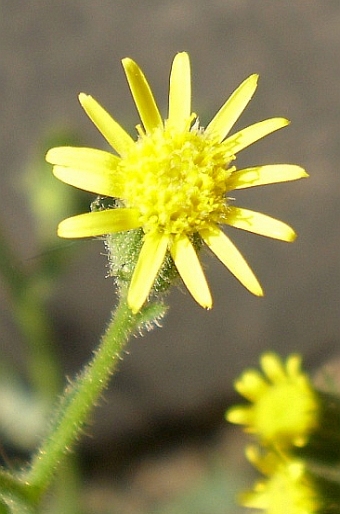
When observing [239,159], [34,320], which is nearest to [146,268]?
[34,320]

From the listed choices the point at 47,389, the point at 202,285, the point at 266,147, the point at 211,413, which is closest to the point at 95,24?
the point at 266,147

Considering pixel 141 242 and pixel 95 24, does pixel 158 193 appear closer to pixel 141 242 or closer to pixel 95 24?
pixel 141 242

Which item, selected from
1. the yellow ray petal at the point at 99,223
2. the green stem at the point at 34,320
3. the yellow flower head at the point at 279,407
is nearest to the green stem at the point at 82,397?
the yellow ray petal at the point at 99,223

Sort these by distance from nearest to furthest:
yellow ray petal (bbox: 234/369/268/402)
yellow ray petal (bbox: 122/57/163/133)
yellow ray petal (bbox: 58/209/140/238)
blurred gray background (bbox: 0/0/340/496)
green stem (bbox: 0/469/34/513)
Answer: yellow ray petal (bbox: 58/209/140/238) < green stem (bbox: 0/469/34/513) < yellow ray petal (bbox: 122/57/163/133) < yellow ray petal (bbox: 234/369/268/402) < blurred gray background (bbox: 0/0/340/496)

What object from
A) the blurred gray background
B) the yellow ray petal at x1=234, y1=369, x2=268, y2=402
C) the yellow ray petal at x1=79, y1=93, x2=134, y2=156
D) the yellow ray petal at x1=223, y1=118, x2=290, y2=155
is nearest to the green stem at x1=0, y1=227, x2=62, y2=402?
the blurred gray background

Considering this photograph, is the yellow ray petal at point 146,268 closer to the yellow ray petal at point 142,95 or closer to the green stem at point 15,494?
the yellow ray petal at point 142,95

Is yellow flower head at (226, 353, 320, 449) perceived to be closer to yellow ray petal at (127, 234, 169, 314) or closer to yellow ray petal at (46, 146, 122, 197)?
yellow ray petal at (127, 234, 169, 314)
